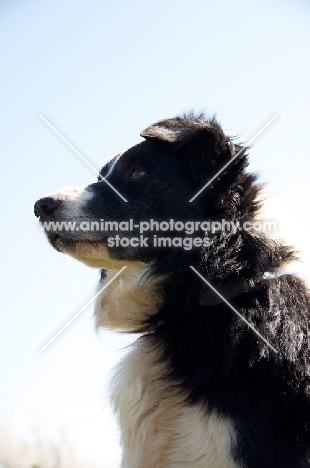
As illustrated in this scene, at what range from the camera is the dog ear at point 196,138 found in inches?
201

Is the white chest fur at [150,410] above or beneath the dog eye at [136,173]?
beneath

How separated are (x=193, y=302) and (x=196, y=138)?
139cm

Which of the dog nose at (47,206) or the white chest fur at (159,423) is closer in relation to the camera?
the white chest fur at (159,423)

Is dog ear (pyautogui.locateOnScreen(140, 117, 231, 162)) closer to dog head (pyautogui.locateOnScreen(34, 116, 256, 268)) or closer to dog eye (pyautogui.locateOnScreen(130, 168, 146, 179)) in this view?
dog head (pyautogui.locateOnScreen(34, 116, 256, 268))

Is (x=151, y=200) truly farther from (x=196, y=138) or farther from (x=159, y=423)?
(x=159, y=423)

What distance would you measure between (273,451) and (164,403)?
91 centimetres

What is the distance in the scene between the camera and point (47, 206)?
4.98 meters

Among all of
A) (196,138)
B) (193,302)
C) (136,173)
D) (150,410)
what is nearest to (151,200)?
(136,173)

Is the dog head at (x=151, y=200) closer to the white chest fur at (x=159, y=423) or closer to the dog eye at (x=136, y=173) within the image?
the dog eye at (x=136, y=173)

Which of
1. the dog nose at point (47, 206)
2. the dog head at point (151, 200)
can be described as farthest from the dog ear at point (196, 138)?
the dog nose at point (47, 206)

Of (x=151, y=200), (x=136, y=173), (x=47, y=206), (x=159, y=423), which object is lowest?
(x=159, y=423)

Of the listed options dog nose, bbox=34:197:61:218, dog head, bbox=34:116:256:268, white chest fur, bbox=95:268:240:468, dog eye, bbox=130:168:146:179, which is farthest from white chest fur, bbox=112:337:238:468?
dog eye, bbox=130:168:146:179

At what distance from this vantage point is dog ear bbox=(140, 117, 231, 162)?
5113 millimetres

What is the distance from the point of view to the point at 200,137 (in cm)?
512
